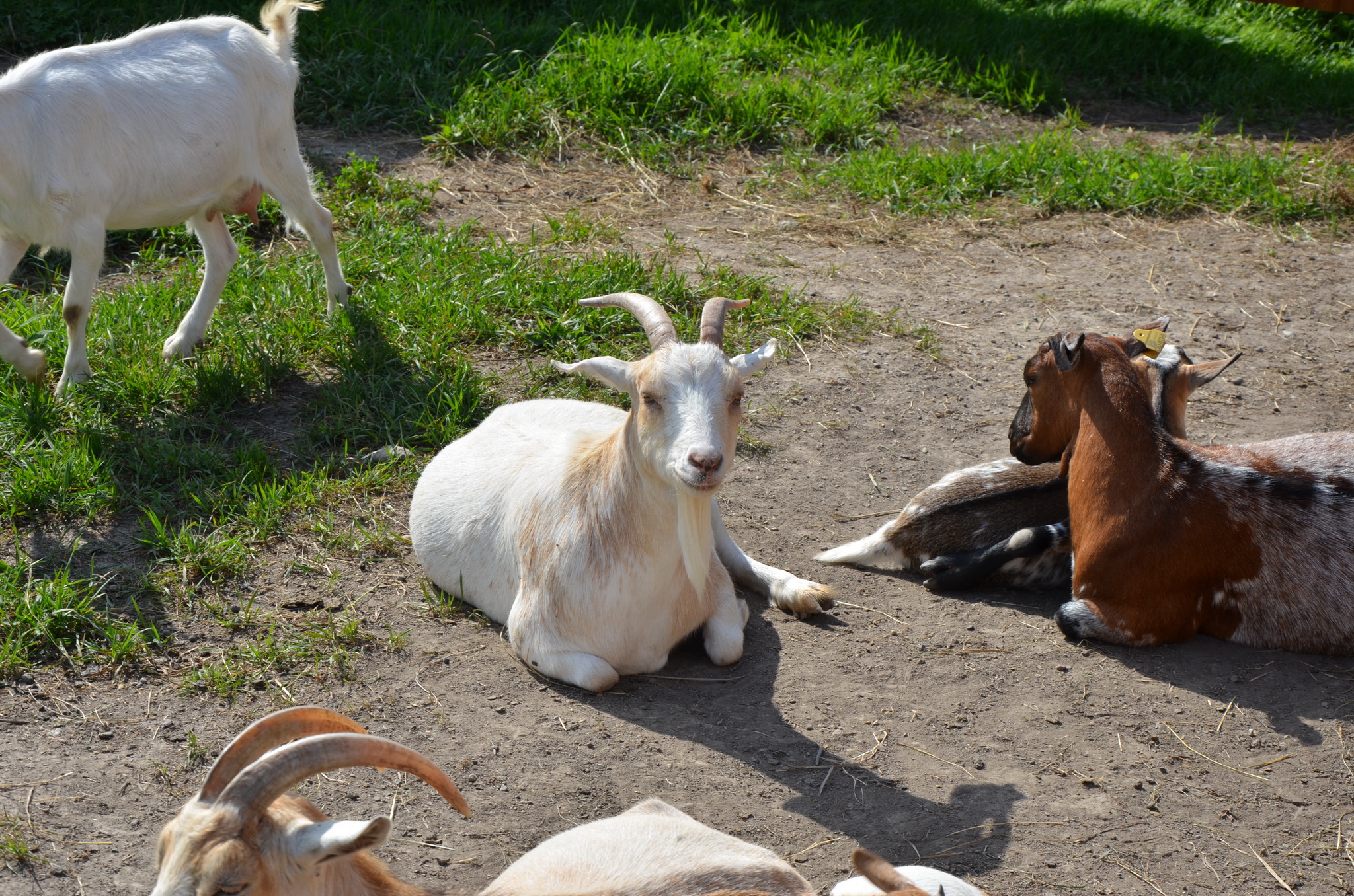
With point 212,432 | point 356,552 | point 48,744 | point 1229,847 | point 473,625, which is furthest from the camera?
point 212,432

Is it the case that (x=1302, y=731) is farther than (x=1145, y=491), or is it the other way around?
(x=1145, y=491)

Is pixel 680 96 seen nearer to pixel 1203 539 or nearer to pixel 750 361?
pixel 750 361

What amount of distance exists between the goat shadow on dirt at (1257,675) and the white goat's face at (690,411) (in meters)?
1.61

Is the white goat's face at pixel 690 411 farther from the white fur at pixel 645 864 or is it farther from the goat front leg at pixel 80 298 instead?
the goat front leg at pixel 80 298

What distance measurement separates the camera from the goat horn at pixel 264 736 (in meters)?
2.48

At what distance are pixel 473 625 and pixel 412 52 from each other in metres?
5.59

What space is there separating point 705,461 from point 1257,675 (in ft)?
6.87

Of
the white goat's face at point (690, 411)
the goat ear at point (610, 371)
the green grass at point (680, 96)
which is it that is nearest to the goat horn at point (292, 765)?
the white goat's face at point (690, 411)

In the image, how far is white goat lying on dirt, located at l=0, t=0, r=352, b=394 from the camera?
5.17m

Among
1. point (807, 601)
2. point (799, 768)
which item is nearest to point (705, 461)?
point (799, 768)

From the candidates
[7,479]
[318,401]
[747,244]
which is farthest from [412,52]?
[7,479]

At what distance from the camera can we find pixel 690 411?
12.1ft

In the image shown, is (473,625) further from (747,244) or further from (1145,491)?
(747,244)

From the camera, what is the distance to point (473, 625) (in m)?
4.46
